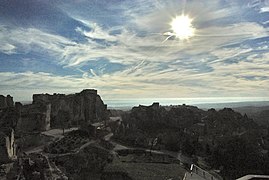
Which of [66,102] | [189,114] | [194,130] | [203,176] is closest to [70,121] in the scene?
[66,102]

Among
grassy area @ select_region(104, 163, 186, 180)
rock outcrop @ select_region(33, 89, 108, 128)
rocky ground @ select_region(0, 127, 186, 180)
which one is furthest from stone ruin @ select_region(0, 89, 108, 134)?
grassy area @ select_region(104, 163, 186, 180)

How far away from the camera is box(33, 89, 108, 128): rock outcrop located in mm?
49031

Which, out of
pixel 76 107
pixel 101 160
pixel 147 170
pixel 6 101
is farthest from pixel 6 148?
pixel 76 107

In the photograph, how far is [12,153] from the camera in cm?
2870

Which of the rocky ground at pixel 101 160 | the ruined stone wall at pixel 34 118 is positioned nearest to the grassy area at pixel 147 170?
the rocky ground at pixel 101 160

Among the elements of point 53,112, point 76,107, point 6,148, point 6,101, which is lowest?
point 6,148

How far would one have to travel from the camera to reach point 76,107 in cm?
5406

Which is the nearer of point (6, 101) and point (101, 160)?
point (101, 160)

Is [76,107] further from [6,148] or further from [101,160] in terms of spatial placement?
A: [6,148]

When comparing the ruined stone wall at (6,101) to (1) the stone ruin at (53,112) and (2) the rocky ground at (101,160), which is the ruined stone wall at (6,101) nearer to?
(1) the stone ruin at (53,112)

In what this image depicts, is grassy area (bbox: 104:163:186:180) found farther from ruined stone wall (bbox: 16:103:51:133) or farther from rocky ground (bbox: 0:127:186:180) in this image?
ruined stone wall (bbox: 16:103:51:133)

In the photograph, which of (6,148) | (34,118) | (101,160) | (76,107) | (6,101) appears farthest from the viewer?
(76,107)

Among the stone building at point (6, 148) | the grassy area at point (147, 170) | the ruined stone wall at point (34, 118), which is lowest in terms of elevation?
the grassy area at point (147, 170)

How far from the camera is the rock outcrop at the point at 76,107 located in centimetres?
4903
